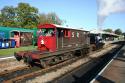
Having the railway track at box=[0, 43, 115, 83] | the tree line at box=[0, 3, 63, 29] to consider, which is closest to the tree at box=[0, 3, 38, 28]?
the tree line at box=[0, 3, 63, 29]

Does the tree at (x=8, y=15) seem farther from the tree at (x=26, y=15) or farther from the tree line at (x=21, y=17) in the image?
the tree at (x=26, y=15)

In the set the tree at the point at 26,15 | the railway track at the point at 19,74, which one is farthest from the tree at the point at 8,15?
the railway track at the point at 19,74

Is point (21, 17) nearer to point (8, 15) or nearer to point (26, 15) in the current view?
point (26, 15)

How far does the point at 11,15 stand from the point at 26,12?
5.66 metres

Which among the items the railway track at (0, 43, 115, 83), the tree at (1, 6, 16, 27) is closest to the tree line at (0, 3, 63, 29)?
the tree at (1, 6, 16, 27)

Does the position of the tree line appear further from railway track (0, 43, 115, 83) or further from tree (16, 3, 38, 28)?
railway track (0, 43, 115, 83)

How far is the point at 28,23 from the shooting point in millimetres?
56156

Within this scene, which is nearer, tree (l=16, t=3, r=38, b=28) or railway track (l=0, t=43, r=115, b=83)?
railway track (l=0, t=43, r=115, b=83)

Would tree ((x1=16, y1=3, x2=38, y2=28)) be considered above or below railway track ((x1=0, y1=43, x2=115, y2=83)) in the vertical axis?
above

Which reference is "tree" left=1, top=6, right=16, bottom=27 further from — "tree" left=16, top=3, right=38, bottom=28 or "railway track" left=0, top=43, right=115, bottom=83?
"railway track" left=0, top=43, right=115, bottom=83

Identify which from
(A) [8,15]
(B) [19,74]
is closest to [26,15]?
(A) [8,15]

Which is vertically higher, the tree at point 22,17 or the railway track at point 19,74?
→ the tree at point 22,17

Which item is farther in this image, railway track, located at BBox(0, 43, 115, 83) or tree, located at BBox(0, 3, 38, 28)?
tree, located at BBox(0, 3, 38, 28)

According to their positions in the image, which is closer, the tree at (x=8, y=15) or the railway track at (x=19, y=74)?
the railway track at (x=19, y=74)
